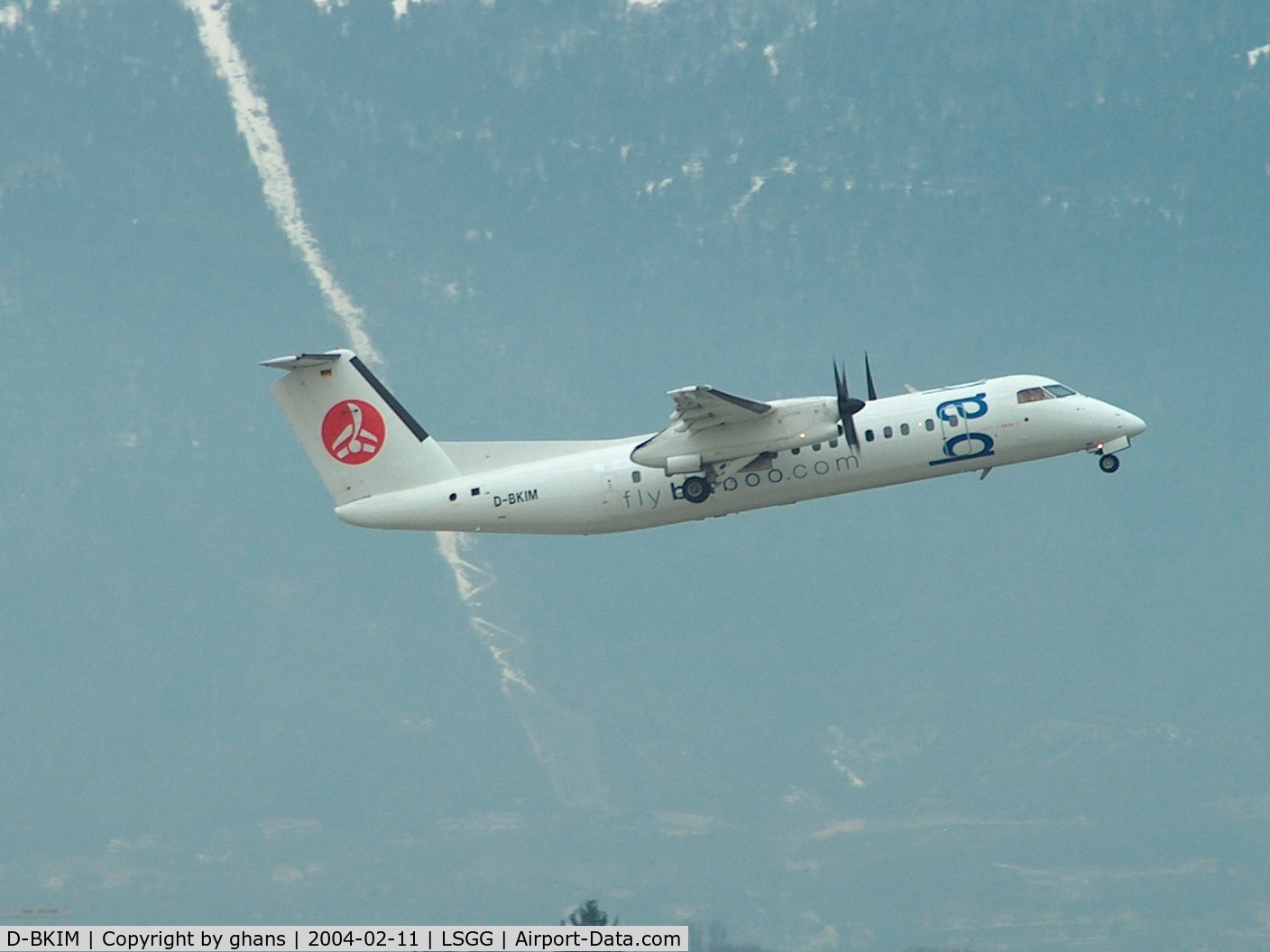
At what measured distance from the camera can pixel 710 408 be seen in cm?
3909

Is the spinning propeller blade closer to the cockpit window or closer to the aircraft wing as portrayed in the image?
the aircraft wing

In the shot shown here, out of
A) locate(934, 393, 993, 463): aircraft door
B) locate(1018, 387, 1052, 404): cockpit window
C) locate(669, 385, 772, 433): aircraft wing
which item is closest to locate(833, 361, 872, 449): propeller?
locate(669, 385, 772, 433): aircraft wing

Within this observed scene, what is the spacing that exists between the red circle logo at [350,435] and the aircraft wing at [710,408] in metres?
7.17

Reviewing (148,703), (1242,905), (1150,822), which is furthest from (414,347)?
(1242,905)

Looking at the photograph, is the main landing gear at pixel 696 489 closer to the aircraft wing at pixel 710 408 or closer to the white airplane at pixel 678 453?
the white airplane at pixel 678 453

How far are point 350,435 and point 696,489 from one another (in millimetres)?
8023

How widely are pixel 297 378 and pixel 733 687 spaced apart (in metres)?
108

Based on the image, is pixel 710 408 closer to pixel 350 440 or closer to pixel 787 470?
pixel 787 470

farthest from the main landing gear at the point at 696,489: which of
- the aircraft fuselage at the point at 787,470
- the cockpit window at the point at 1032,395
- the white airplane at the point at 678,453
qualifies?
the cockpit window at the point at 1032,395

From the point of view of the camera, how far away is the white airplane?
130 feet

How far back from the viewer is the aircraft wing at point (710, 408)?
38.3 meters

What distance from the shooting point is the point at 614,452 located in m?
41.4

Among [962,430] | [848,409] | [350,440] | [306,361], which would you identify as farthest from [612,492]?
[962,430]

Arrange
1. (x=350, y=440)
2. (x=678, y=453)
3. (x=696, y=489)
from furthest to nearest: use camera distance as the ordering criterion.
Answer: (x=350, y=440) → (x=696, y=489) → (x=678, y=453)
